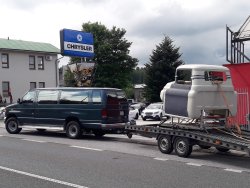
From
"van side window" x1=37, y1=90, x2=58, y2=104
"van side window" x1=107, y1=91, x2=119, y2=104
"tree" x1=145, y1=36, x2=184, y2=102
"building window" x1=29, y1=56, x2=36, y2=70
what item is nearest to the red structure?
"van side window" x1=107, y1=91, x2=119, y2=104

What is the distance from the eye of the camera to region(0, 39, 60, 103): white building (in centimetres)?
4741

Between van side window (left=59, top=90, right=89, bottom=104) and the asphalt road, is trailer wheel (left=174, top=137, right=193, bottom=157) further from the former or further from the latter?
van side window (left=59, top=90, right=89, bottom=104)

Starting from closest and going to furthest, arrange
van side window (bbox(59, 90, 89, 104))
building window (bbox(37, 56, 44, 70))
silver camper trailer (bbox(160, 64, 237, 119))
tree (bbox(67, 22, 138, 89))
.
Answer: silver camper trailer (bbox(160, 64, 237, 119))
van side window (bbox(59, 90, 89, 104))
building window (bbox(37, 56, 44, 70))
tree (bbox(67, 22, 138, 89))

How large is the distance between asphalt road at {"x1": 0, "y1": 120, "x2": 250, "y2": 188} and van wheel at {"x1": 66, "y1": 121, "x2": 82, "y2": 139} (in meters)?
1.61

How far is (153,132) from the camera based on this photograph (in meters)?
12.5

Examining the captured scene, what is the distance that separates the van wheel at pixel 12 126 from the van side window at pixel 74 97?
122 inches

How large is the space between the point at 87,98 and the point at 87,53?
58.3ft

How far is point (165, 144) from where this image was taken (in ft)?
39.4

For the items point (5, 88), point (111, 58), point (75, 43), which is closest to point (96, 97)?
point (75, 43)

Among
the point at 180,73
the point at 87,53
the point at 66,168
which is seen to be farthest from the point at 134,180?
the point at 87,53

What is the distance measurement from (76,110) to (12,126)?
13.5 feet

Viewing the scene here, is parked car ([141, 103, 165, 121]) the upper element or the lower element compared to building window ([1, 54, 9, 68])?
lower

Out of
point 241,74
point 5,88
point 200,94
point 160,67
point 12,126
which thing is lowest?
point 12,126

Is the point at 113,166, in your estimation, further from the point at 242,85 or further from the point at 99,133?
the point at 242,85
